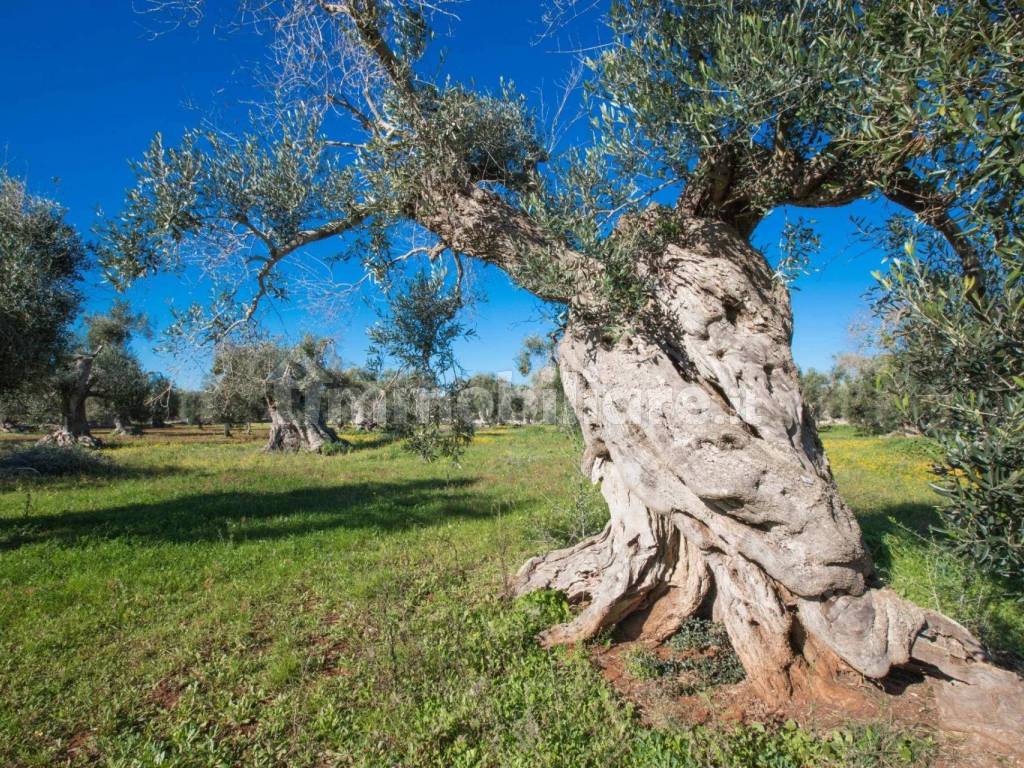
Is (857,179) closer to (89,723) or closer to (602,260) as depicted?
(602,260)

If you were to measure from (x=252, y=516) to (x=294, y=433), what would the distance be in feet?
66.7

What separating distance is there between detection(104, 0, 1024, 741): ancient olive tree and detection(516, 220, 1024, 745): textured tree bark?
2 centimetres

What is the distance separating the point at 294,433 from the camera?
103 feet

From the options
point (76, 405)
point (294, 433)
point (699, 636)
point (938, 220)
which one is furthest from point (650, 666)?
point (76, 405)

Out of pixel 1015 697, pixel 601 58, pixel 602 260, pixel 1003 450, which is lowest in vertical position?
pixel 1015 697

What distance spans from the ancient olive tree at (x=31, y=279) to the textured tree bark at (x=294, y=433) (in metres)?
19.1

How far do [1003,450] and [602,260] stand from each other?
3.13 m

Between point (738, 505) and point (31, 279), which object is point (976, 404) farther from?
point (31, 279)

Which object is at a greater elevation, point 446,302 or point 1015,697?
point 446,302

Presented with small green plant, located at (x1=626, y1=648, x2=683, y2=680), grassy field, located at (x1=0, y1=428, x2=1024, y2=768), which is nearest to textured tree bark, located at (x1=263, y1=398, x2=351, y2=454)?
grassy field, located at (x1=0, y1=428, x2=1024, y2=768)

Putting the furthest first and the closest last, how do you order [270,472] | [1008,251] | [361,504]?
[270,472]
[361,504]
[1008,251]

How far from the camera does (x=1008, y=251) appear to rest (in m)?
2.69

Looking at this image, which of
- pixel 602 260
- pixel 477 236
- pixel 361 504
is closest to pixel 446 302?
A: pixel 477 236

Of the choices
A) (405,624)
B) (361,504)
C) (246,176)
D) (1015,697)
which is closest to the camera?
(1015,697)
